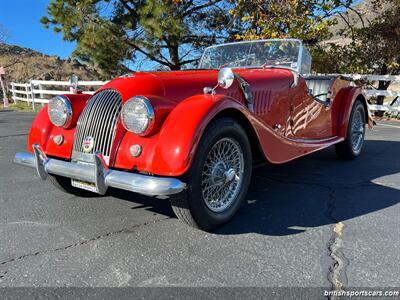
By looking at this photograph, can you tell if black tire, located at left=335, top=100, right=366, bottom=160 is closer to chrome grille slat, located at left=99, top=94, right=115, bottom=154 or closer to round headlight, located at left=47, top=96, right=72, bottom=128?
chrome grille slat, located at left=99, top=94, right=115, bottom=154

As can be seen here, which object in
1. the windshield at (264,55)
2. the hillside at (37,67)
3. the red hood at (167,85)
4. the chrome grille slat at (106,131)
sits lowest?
the chrome grille slat at (106,131)

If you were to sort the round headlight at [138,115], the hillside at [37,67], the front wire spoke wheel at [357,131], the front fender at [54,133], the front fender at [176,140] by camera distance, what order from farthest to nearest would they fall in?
1. the hillside at [37,67]
2. the front wire spoke wheel at [357,131]
3. the front fender at [54,133]
4. the round headlight at [138,115]
5. the front fender at [176,140]

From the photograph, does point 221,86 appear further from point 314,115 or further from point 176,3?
point 176,3

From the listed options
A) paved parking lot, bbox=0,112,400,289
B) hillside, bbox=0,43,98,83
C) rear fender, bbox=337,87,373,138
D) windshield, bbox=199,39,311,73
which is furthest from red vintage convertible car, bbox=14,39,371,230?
hillside, bbox=0,43,98,83

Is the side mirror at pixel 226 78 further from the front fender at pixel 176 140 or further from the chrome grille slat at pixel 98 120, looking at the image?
the chrome grille slat at pixel 98 120

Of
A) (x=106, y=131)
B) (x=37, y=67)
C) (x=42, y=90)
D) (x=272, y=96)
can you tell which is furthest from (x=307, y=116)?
(x=37, y=67)

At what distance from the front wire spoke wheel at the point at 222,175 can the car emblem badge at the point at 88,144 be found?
3.13 feet

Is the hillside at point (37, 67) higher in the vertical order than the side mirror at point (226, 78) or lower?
higher

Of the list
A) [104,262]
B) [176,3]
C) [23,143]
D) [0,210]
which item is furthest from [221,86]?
[176,3]

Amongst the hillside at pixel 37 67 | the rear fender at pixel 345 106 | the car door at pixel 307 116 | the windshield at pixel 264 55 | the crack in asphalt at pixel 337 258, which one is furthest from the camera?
the hillside at pixel 37 67

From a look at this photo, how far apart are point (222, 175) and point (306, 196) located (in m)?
1.24

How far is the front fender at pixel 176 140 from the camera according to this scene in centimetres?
259

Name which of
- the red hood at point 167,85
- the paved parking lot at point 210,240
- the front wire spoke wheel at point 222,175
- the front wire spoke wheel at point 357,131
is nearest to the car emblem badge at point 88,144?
the red hood at point 167,85

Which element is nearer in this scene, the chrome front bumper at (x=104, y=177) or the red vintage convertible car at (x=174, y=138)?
the chrome front bumper at (x=104, y=177)
